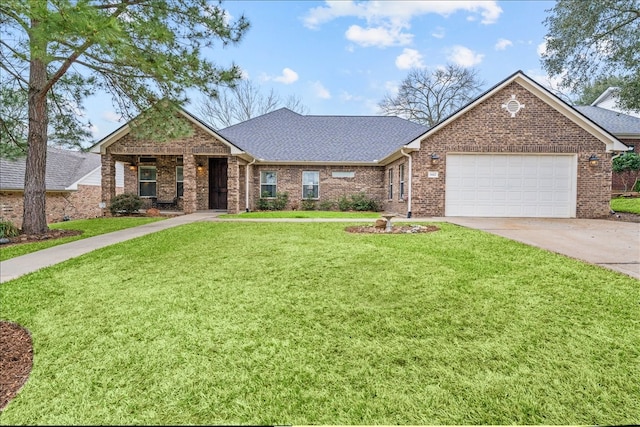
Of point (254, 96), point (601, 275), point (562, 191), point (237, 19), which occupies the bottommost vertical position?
point (601, 275)

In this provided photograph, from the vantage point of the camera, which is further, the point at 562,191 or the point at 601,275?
the point at 562,191

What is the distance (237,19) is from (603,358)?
8.76 metres

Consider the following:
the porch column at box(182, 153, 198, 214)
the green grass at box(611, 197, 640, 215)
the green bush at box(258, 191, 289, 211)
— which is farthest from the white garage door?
the porch column at box(182, 153, 198, 214)

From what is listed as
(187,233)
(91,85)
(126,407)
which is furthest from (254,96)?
(126,407)

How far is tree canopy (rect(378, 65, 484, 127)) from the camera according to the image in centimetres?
2966

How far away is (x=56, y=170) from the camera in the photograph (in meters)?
22.0

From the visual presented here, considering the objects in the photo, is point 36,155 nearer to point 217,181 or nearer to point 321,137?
point 217,181

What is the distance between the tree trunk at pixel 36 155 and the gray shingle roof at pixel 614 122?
78.6 feet

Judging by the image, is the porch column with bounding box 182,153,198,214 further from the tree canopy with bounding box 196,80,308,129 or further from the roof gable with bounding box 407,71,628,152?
the tree canopy with bounding box 196,80,308,129

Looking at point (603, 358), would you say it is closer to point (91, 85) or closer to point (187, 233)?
point (187, 233)

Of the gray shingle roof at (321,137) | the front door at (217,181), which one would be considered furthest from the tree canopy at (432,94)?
the front door at (217,181)

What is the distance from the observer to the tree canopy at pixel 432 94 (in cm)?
2966

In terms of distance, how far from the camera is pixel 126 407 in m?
2.08

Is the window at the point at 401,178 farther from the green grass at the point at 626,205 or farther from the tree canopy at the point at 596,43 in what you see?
the green grass at the point at 626,205
